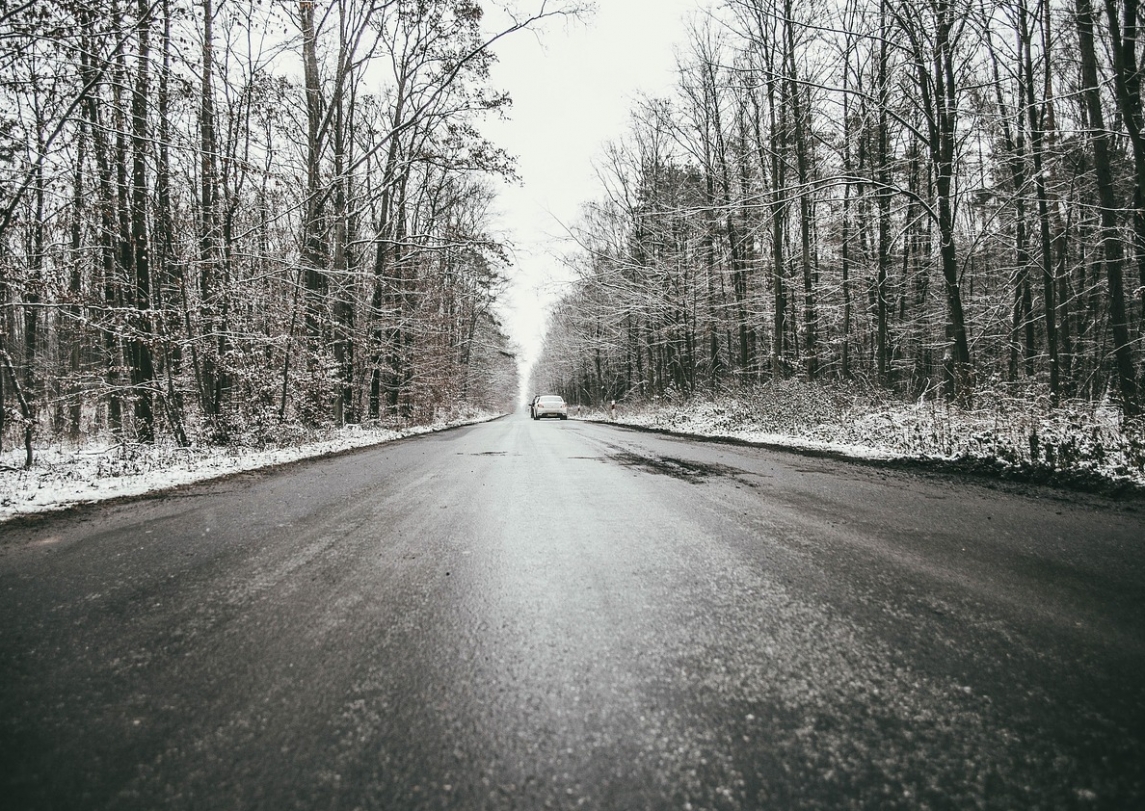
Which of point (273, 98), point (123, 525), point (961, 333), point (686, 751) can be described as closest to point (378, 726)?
point (686, 751)

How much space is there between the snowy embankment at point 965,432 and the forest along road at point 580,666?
215 cm

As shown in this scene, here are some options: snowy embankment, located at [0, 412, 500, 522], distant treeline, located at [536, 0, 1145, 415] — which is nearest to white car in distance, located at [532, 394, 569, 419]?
distant treeline, located at [536, 0, 1145, 415]

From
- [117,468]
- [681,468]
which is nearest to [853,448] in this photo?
[681,468]

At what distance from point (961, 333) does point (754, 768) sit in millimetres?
11736

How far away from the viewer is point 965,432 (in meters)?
7.13

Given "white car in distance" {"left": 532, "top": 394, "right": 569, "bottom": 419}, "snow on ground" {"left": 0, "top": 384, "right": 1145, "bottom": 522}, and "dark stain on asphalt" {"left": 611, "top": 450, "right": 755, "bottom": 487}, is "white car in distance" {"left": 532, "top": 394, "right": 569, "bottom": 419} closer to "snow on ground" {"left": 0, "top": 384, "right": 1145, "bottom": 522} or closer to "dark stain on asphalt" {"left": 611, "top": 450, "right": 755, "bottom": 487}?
"snow on ground" {"left": 0, "top": 384, "right": 1145, "bottom": 522}

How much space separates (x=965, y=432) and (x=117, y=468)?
1242 centimetres

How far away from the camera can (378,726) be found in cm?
127

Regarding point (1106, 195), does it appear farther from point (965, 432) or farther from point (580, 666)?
point (580, 666)

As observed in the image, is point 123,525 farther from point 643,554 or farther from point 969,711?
point 969,711

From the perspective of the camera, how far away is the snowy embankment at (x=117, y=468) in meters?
4.79

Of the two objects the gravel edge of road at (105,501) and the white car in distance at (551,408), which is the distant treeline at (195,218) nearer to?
the gravel edge of road at (105,501)

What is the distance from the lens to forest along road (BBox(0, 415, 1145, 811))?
1067 mm

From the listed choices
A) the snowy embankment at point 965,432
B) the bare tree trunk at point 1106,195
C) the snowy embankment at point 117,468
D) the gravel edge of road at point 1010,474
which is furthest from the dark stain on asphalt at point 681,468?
the bare tree trunk at point 1106,195
